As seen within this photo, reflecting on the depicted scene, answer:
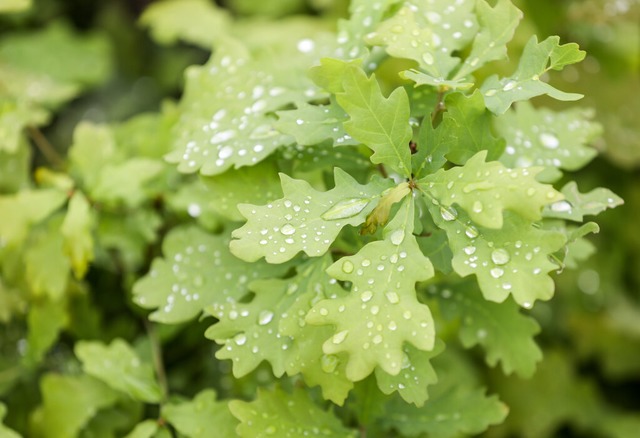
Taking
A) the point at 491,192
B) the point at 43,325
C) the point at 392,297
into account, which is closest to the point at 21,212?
the point at 43,325

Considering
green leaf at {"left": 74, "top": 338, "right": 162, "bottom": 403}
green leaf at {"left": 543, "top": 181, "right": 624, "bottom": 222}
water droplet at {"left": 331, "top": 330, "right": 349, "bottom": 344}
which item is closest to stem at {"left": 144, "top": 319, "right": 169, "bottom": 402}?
green leaf at {"left": 74, "top": 338, "right": 162, "bottom": 403}

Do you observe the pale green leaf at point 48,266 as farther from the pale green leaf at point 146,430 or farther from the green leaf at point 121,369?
the pale green leaf at point 146,430

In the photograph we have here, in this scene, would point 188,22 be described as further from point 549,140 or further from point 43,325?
point 549,140

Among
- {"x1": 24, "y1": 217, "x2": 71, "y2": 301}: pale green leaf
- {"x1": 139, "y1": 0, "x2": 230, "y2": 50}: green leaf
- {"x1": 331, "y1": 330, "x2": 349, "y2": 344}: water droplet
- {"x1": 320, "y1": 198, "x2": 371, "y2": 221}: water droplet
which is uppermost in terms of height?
{"x1": 320, "y1": 198, "x2": 371, "y2": 221}: water droplet

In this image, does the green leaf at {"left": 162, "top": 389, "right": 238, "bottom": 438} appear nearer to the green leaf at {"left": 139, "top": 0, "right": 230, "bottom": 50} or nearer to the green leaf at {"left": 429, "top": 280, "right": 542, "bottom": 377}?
the green leaf at {"left": 429, "top": 280, "right": 542, "bottom": 377}

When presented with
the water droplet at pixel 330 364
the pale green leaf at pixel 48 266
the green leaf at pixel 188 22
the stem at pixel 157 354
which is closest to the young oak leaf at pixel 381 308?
the water droplet at pixel 330 364

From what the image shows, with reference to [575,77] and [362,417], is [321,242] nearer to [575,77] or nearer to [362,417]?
[362,417]

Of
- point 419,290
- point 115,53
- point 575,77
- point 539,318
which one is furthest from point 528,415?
point 115,53
